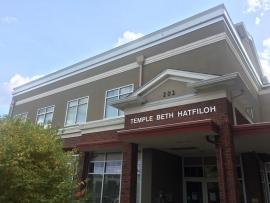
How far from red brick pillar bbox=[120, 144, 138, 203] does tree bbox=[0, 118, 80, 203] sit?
2.94 m

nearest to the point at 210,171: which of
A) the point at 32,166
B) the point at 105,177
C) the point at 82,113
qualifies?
the point at 105,177

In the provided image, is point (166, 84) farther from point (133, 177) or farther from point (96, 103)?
point (96, 103)

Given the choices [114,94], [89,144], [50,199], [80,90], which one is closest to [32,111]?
[80,90]

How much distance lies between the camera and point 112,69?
18094 millimetres

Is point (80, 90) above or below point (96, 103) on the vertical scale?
above

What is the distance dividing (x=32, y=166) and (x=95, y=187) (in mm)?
6710

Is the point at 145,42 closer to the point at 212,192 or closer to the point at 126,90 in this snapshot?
the point at 126,90

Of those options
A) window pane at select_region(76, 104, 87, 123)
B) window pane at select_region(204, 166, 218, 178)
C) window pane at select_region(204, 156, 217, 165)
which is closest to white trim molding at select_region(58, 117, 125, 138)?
window pane at select_region(76, 104, 87, 123)

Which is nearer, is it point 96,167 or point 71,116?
point 96,167

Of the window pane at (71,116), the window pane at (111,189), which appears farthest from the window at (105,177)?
the window pane at (71,116)

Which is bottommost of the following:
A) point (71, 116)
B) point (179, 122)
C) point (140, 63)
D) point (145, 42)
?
point (179, 122)

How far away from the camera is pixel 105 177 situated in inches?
574

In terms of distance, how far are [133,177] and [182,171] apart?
3801 mm

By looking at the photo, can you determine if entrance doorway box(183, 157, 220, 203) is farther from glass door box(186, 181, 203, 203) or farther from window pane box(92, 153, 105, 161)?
window pane box(92, 153, 105, 161)
